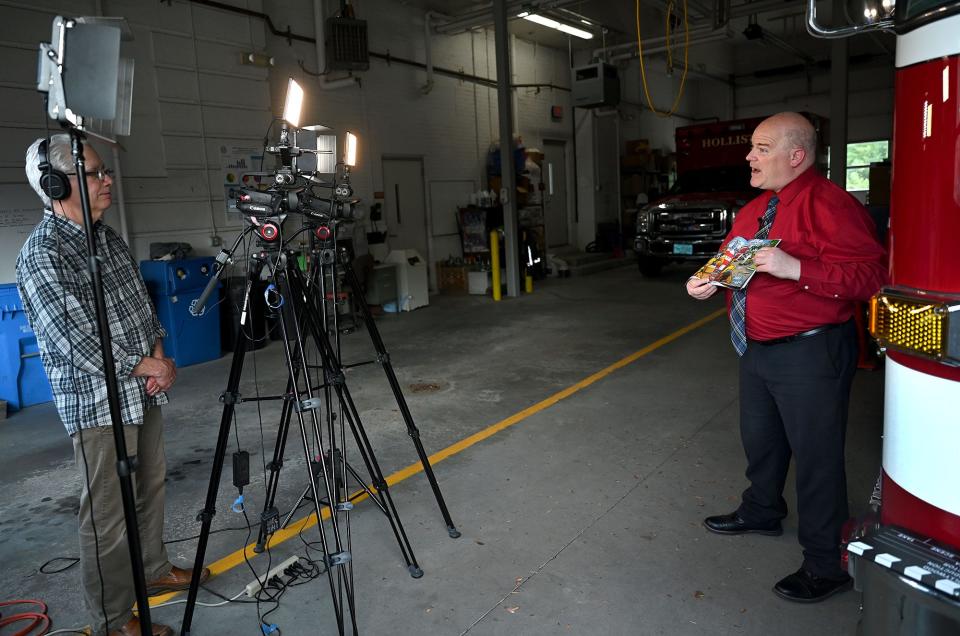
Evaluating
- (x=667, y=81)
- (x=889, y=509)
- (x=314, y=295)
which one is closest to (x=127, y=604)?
(x=314, y=295)

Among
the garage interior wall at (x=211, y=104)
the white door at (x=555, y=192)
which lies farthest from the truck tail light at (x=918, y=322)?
the white door at (x=555, y=192)

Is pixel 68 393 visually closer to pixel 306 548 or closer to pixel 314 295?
pixel 314 295

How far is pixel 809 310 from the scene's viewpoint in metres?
2.58

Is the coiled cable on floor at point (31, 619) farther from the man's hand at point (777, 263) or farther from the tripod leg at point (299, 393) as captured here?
the man's hand at point (777, 263)

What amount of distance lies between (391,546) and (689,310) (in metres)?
6.94

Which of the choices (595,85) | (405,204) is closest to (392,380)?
(405,204)

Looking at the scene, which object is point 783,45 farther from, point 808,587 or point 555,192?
point 808,587

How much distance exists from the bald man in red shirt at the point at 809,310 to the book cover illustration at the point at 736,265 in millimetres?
33

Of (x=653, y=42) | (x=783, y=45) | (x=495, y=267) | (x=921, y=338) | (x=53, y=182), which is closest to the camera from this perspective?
(x=921, y=338)

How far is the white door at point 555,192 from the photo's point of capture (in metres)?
15.3

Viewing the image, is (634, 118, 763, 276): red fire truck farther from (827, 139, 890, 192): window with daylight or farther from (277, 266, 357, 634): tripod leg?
(827, 139, 890, 192): window with daylight

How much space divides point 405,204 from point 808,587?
9920 mm

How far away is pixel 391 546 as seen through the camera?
325 cm

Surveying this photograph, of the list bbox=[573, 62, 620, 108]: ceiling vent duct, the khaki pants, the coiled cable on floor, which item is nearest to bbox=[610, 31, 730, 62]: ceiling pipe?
bbox=[573, 62, 620, 108]: ceiling vent duct
